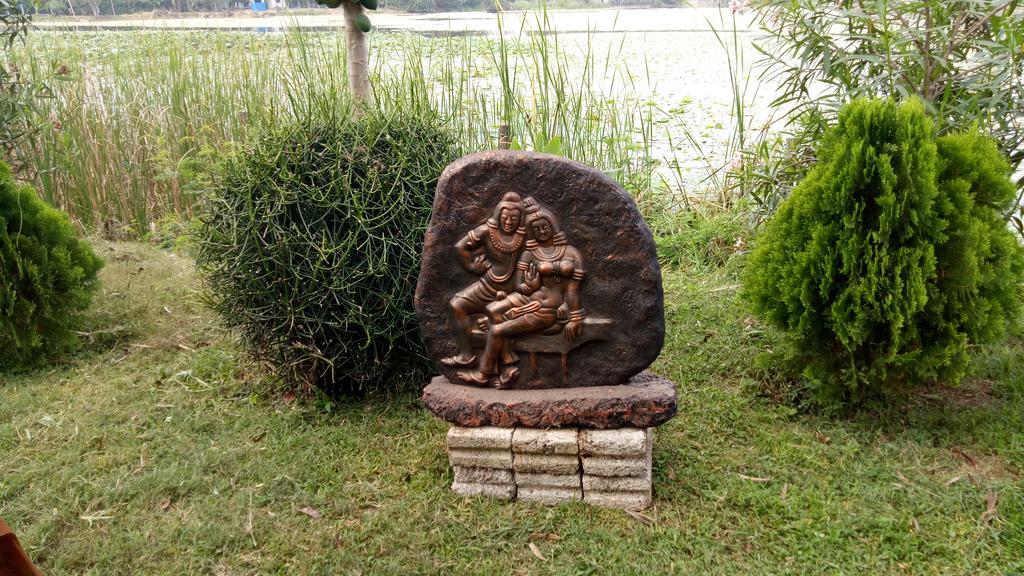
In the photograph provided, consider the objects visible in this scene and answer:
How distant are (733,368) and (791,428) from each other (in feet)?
1.98

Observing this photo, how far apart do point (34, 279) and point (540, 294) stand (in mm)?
3020

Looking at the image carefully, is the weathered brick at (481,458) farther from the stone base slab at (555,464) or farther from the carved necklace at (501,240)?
the carved necklace at (501,240)

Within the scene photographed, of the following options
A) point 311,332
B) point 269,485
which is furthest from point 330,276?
point 269,485

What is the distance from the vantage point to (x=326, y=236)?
381 centimetres

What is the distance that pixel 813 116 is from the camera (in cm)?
443

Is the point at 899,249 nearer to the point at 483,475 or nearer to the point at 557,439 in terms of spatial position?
the point at 557,439

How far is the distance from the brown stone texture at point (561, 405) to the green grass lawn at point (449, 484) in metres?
0.35

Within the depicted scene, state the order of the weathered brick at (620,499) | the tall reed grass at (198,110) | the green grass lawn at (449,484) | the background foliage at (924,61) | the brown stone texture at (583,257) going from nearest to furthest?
the green grass lawn at (449,484) < the brown stone texture at (583,257) < the weathered brick at (620,499) < the background foliage at (924,61) < the tall reed grass at (198,110)

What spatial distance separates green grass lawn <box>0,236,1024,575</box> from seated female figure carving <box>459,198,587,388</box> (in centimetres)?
70

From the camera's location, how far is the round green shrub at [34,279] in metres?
4.56

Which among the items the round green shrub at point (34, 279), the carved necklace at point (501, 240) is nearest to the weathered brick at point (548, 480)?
the carved necklace at point (501, 240)

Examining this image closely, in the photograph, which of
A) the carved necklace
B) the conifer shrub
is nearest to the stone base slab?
the carved necklace

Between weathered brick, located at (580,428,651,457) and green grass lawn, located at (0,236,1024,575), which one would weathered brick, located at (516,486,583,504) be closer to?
green grass lawn, located at (0,236,1024,575)

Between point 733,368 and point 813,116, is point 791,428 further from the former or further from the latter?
point 813,116
